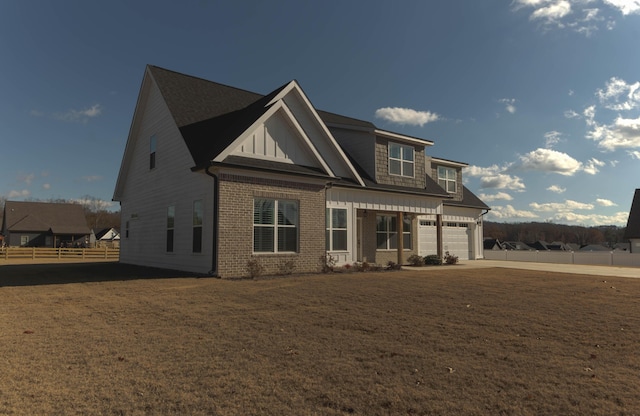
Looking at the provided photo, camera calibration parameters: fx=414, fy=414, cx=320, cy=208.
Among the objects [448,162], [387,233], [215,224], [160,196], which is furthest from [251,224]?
[448,162]

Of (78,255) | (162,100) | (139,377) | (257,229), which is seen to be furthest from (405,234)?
(78,255)

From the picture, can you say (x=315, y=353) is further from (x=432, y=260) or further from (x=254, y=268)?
(x=432, y=260)

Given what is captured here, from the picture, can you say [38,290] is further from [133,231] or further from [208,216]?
[133,231]

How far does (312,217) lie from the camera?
1537cm

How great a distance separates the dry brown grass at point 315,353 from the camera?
3.78 metres

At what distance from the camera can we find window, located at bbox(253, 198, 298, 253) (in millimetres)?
13906

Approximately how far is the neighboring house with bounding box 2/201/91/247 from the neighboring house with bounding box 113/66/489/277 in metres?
41.9

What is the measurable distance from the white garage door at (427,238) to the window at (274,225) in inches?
436

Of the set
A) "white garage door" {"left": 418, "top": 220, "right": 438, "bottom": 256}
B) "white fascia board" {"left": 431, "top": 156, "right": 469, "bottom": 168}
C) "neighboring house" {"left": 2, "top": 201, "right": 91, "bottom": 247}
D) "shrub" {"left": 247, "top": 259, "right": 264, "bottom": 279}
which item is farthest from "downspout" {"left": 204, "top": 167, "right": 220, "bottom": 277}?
"neighboring house" {"left": 2, "top": 201, "right": 91, "bottom": 247}

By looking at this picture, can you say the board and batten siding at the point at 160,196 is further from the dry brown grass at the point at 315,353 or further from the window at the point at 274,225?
the dry brown grass at the point at 315,353

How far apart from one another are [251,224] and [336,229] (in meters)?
5.26

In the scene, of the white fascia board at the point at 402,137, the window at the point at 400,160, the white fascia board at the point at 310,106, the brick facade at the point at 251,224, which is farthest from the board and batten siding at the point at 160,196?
the window at the point at 400,160

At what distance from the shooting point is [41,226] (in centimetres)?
5662

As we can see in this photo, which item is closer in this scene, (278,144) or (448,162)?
(278,144)
